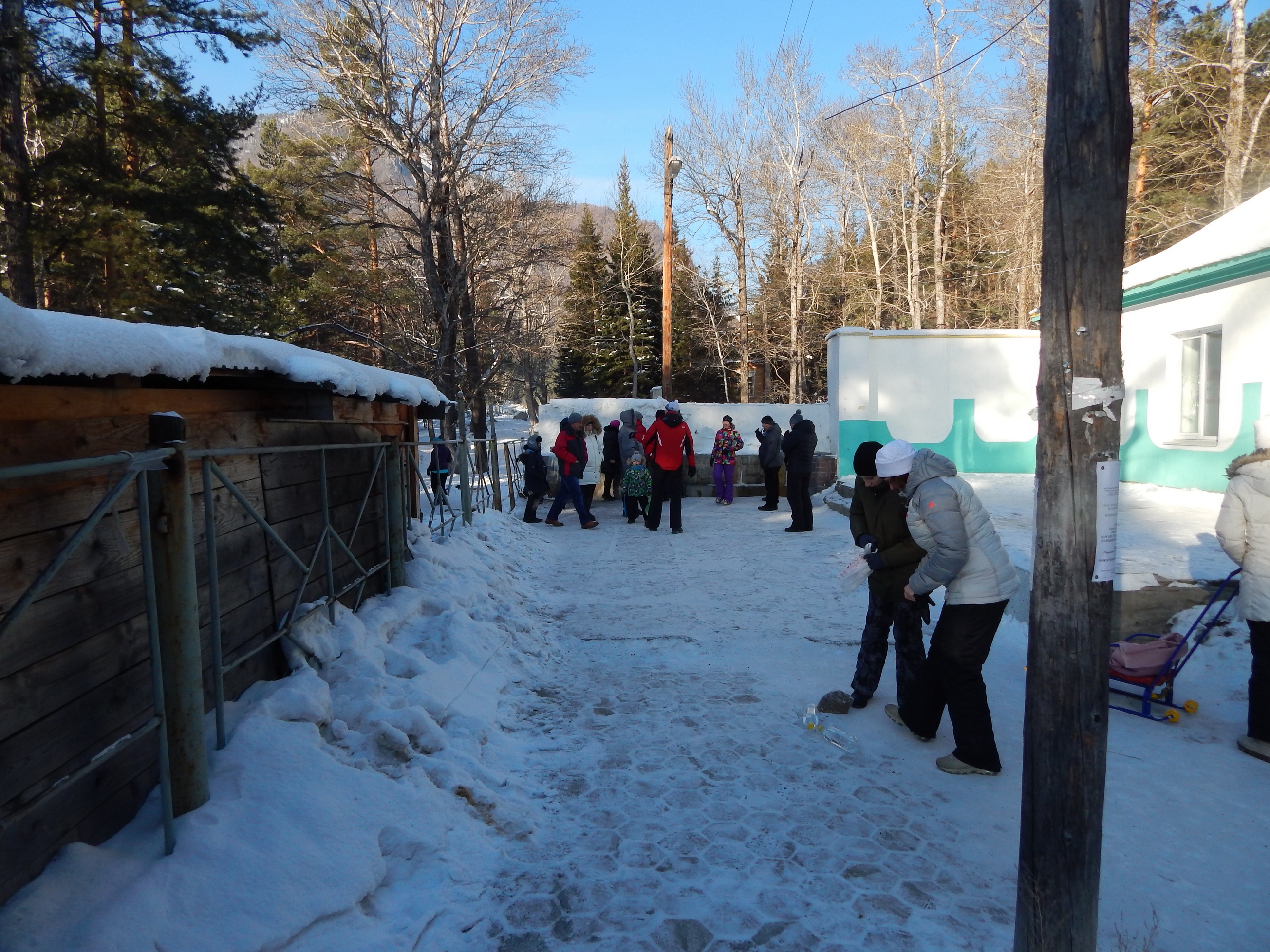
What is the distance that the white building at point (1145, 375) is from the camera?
343 inches

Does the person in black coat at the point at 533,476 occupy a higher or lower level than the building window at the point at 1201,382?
lower

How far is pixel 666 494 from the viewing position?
36.3ft

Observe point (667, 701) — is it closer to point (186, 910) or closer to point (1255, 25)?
point (186, 910)

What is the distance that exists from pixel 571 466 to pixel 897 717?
7.65 meters

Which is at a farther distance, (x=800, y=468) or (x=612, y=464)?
(x=612, y=464)

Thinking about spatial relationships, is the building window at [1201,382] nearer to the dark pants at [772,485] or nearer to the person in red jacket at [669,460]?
the dark pants at [772,485]

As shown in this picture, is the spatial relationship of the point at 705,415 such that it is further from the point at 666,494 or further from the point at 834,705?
the point at 834,705

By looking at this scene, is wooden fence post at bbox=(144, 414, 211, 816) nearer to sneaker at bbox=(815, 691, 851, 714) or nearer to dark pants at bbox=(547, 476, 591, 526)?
sneaker at bbox=(815, 691, 851, 714)

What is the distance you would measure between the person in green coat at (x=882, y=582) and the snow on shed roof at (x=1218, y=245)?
6.36m

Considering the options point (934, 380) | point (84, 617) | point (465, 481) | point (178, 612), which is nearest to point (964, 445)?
point (934, 380)

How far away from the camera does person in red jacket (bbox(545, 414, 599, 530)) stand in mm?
11336

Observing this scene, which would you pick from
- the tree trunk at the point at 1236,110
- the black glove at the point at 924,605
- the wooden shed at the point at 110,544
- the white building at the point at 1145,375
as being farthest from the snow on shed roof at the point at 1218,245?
the wooden shed at the point at 110,544

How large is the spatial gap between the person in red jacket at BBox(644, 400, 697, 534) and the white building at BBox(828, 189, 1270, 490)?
4.57m

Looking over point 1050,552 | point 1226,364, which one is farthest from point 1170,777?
point 1226,364
